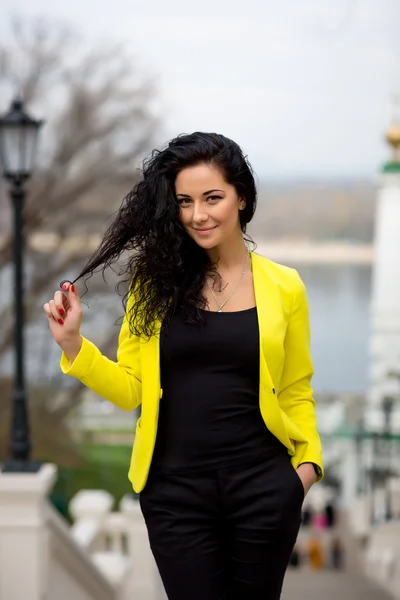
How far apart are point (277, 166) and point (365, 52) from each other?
95.0 inches

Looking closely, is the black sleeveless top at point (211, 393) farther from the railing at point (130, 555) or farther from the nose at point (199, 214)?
the railing at point (130, 555)

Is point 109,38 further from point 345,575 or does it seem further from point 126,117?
point 345,575

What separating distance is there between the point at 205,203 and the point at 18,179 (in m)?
3.61

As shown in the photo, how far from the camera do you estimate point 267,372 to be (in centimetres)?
204

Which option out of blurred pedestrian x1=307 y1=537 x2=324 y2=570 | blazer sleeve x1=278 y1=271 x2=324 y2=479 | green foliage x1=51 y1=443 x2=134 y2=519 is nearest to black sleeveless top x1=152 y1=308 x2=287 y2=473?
blazer sleeve x1=278 y1=271 x2=324 y2=479

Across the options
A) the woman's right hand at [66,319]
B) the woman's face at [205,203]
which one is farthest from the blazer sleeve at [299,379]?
the woman's right hand at [66,319]

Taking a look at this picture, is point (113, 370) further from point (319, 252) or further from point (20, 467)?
point (319, 252)

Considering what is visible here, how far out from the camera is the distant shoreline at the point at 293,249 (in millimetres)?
16812

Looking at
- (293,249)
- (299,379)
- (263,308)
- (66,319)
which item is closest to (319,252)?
(293,249)

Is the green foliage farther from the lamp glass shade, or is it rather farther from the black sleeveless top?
the black sleeveless top

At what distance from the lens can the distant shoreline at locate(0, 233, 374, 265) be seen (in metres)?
16.8

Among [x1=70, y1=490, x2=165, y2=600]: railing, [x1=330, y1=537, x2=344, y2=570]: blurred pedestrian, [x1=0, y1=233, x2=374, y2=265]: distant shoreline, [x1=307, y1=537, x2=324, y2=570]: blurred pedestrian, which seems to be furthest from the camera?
[x1=0, y1=233, x2=374, y2=265]: distant shoreline

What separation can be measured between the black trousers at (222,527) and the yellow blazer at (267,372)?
7 cm

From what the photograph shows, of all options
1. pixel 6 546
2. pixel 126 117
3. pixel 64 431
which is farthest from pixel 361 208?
pixel 6 546
